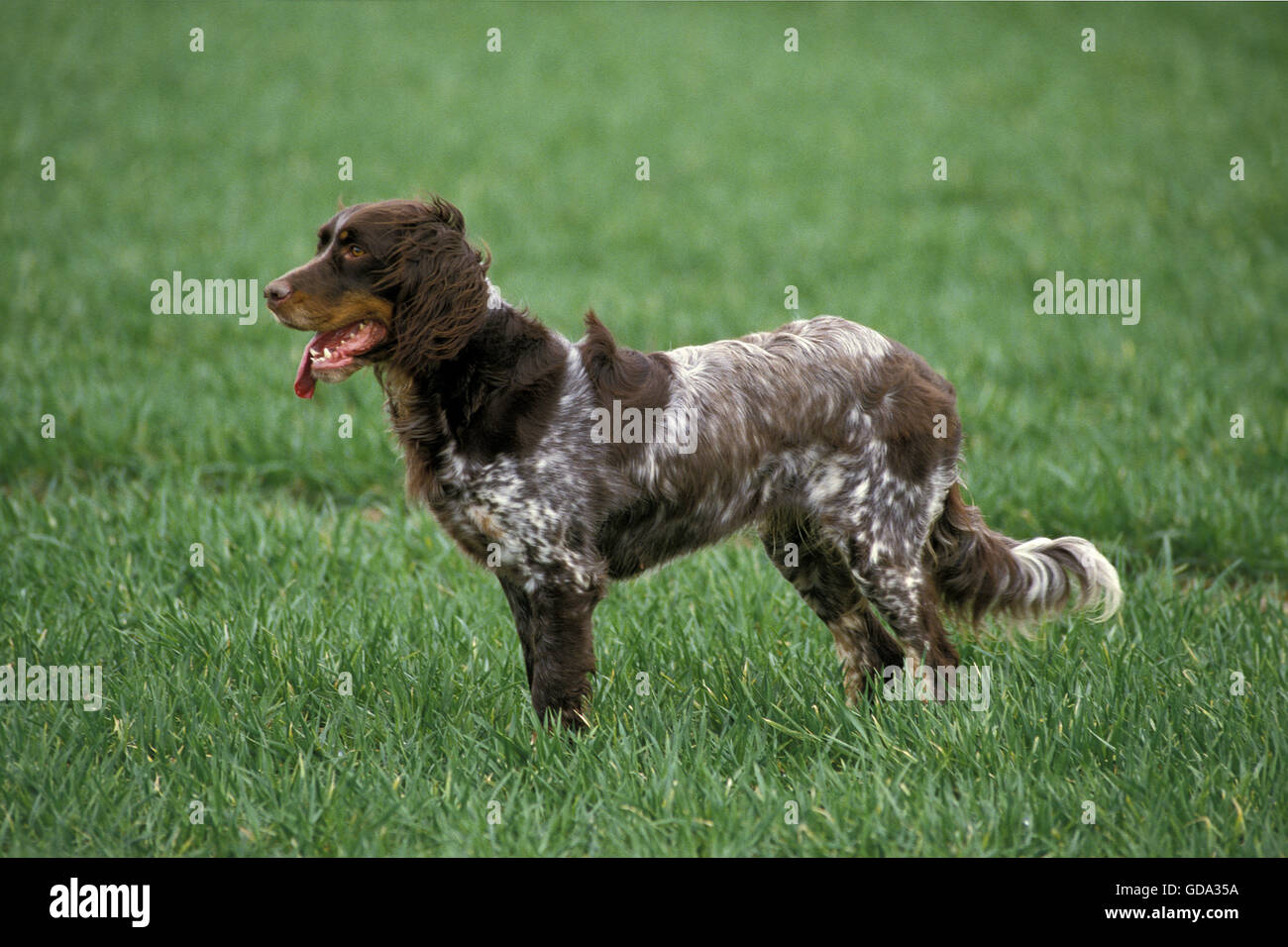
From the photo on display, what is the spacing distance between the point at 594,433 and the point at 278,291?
1062 millimetres

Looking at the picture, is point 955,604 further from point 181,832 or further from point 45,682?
point 45,682

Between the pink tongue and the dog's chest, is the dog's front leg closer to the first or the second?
the dog's chest

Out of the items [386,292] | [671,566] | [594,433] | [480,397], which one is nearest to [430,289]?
[386,292]

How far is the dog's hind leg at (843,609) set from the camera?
14.4ft

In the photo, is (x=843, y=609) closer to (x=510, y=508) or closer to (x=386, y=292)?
(x=510, y=508)

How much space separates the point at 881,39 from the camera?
21766 millimetres

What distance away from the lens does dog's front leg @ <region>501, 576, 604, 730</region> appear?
3789 mm

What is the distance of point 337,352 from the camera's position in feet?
12.0

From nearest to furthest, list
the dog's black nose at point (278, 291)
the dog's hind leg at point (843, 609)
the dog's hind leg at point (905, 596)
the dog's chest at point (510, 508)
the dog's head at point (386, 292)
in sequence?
1. the dog's black nose at point (278, 291)
2. the dog's head at point (386, 292)
3. the dog's chest at point (510, 508)
4. the dog's hind leg at point (905, 596)
5. the dog's hind leg at point (843, 609)

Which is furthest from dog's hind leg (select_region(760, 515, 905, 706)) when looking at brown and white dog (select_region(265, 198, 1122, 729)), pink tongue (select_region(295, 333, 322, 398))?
pink tongue (select_region(295, 333, 322, 398))

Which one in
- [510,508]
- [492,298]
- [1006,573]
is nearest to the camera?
[510,508]

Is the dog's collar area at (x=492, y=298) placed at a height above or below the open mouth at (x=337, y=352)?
above

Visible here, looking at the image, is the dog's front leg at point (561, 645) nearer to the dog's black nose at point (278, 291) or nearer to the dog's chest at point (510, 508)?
the dog's chest at point (510, 508)

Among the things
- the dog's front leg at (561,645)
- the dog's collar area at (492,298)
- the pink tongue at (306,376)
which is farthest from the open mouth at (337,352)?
the dog's front leg at (561,645)
